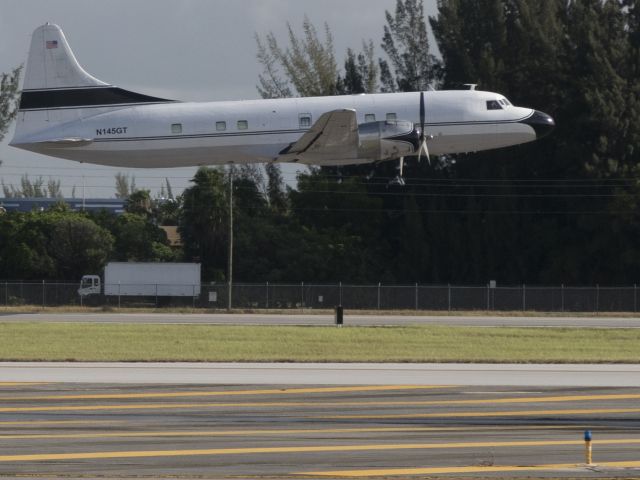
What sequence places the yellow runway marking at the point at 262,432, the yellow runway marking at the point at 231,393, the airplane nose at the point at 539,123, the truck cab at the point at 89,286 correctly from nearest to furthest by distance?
1. the yellow runway marking at the point at 262,432
2. the yellow runway marking at the point at 231,393
3. the airplane nose at the point at 539,123
4. the truck cab at the point at 89,286

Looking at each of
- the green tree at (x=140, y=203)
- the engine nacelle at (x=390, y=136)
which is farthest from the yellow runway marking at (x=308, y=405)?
the green tree at (x=140, y=203)

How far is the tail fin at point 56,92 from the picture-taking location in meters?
45.9

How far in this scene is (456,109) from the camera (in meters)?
45.8

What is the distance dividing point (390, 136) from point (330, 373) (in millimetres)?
18984

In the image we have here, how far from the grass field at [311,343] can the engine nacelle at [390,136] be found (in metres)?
7.33

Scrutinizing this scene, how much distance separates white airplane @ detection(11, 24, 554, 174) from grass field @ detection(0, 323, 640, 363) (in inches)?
281

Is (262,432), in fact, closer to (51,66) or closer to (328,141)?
(328,141)

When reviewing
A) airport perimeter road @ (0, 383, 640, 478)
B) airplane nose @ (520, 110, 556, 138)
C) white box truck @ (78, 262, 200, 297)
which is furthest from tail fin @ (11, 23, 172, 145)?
airport perimeter road @ (0, 383, 640, 478)

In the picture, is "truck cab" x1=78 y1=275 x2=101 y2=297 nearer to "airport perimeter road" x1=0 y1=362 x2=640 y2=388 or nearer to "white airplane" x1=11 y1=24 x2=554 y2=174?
"white airplane" x1=11 y1=24 x2=554 y2=174

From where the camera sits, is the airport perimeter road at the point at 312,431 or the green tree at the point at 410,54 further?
the green tree at the point at 410,54

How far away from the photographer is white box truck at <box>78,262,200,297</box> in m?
68.1

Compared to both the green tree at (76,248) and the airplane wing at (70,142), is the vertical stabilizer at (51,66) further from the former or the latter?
the green tree at (76,248)

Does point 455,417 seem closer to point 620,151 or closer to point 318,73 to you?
point 620,151

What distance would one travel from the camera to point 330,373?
90.8 ft
